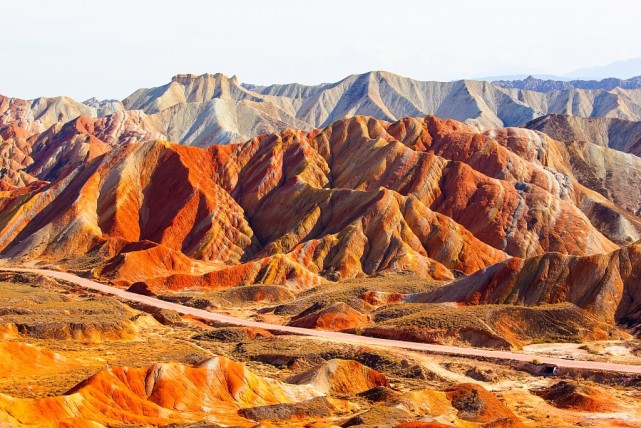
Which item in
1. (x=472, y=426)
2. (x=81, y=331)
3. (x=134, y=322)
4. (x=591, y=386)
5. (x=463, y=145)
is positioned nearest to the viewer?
(x=472, y=426)

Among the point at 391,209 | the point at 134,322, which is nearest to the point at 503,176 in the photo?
the point at 391,209

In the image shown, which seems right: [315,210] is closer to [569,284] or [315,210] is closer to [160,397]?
[569,284]

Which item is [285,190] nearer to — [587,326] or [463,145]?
[463,145]

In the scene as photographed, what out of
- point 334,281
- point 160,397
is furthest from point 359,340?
point 334,281

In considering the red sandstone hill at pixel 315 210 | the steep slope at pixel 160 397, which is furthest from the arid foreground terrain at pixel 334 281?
the red sandstone hill at pixel 315 210

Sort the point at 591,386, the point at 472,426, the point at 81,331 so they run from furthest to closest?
1. the point at 81,331
2. the point at 591,386
3. the point at 472,426

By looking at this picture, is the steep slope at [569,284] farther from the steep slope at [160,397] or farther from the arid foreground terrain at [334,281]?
the steep slope at [160,397]

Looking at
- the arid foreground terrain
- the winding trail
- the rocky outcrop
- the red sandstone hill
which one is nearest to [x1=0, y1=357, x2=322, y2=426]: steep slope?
the arid foreground terrain
